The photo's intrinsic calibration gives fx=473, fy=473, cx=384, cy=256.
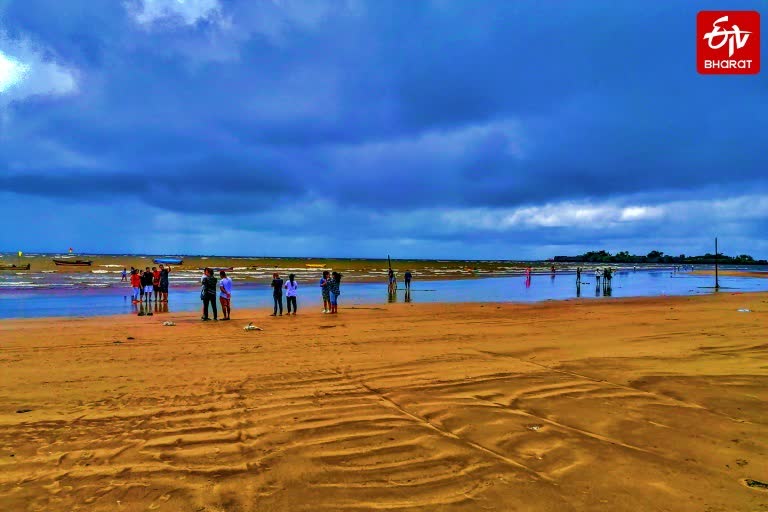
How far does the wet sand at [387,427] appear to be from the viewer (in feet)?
13.3

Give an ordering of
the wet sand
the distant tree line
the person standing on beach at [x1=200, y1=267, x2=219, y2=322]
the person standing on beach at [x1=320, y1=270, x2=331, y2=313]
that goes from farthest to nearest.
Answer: the distant tree line < the person standing on beach at [x1=320, y1=270, x2=331, y2=313] < the person standing on beach at [x1=200, y1=267, x2=219, y2=322] < the wet sand

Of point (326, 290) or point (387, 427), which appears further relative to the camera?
point (326, 290)

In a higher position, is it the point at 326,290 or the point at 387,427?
the point at 326,290

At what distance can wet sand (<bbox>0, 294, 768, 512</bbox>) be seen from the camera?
405 centimetres

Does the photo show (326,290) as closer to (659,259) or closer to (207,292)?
(207,292)

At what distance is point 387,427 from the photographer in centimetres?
555

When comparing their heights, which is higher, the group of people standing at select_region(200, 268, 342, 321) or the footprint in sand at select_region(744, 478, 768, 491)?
the group of people standing at select_region(200, 268, 342, 321)

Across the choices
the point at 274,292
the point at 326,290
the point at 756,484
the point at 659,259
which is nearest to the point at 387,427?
the point at 756,484

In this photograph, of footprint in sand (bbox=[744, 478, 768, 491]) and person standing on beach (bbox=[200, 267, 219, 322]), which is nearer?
footprint in sand (bbox=[744, 478, 768, 491])

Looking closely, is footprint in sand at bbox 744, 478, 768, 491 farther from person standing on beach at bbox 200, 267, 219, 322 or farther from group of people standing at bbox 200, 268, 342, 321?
person standing on beach at bbox 200, 267, 219, 322

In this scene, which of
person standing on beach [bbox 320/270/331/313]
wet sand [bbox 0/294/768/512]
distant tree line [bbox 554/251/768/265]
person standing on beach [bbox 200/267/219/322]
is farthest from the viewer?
distant tree line [bbox 554/251/768/265]

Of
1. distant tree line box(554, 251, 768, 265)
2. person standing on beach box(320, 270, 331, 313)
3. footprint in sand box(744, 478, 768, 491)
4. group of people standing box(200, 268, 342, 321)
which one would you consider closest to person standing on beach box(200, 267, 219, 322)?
group of people standing box(200, 268, 342, 321)

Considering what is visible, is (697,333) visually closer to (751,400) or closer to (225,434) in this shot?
(751,400)

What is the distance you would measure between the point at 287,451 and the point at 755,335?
42.4ft
